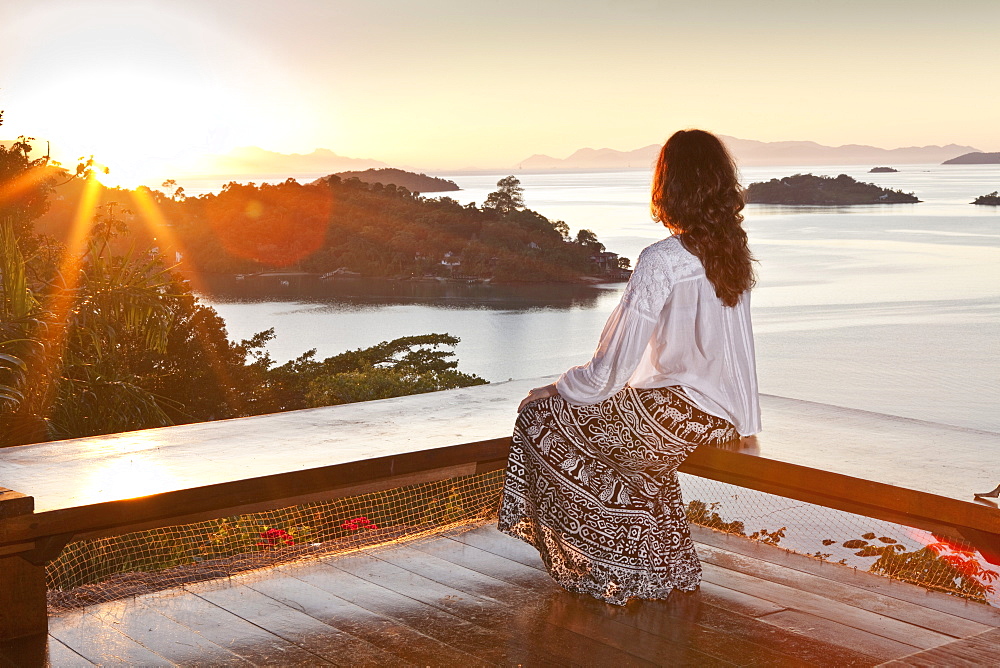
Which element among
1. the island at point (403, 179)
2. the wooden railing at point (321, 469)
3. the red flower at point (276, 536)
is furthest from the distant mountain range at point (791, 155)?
the wooden railing at point (321, 469)

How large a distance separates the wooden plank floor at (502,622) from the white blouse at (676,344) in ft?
1.62

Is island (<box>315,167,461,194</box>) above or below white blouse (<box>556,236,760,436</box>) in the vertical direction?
above

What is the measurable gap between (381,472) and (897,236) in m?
36.0

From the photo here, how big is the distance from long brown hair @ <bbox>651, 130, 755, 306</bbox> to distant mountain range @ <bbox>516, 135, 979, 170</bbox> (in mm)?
17281

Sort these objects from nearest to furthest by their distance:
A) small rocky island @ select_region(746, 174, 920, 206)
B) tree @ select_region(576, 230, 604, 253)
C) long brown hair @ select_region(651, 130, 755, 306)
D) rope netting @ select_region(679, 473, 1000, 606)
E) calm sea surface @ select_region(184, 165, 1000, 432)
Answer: long brown hair @ select_region(651, 130, 755, 306) → rope netting @ select_region(679, 473, 1000, 606) → calm sea surface @ select_region(184, 165, 1000, 432) → tree @ select_region(576, 230, 604, 253) → small rocky island @ select_region(746, 174, 920, 206)

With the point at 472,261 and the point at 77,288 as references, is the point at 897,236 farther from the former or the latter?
the point at 77,288

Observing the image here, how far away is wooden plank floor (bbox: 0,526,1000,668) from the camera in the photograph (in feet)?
7.27

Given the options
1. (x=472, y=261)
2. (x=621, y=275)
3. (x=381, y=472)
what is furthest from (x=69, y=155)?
(x=621, y=275)

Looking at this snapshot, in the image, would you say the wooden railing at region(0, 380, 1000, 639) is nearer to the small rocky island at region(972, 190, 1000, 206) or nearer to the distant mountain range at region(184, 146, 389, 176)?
the distant mountain range at region(184, 146, 389, 176)

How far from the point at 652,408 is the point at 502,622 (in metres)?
0.61

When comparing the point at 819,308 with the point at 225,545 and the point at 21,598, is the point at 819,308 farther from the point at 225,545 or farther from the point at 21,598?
the point at 21,598

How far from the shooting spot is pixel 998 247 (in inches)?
1275

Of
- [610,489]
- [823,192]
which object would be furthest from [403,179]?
[610,489]

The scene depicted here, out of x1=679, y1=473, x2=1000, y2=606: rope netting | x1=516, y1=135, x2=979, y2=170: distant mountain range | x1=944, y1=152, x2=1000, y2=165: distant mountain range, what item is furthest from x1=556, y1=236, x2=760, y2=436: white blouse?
x1=944, y1=152, x2=1000, y2=165: distant mountain range
